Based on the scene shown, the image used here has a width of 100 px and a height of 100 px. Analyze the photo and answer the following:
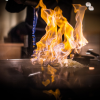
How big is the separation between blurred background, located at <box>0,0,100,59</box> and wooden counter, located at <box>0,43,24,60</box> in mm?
77

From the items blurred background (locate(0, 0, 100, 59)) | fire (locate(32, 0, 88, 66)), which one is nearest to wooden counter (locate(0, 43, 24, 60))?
blurred background (locate(0, 0, 100, 59))

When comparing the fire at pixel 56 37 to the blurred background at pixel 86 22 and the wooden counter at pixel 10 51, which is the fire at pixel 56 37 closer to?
the blurred background at pixel 86 22

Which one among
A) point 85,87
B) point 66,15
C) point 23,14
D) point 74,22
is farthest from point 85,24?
point 85,87

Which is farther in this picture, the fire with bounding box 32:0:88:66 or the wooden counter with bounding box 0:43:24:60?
the wooden counter with bounding box 0:43:24:60

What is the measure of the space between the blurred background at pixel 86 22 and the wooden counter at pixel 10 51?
8cm

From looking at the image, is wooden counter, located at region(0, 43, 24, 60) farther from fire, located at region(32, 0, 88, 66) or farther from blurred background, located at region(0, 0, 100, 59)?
fire, located at region(32, 0, 88, 66)

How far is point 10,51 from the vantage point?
127 centimetres

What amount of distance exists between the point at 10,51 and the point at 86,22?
1.04 m

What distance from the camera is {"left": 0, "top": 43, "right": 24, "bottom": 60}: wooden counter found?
1260mm

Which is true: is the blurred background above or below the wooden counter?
above

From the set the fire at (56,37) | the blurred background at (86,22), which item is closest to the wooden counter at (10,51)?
the blurred background at (86,22)

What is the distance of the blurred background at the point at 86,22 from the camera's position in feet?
3.97

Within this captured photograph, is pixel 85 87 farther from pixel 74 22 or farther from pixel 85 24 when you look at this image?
pixel 74 22

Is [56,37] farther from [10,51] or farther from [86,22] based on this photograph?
[10,51]
